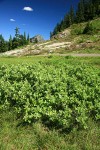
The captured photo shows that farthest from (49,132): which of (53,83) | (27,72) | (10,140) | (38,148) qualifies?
(27,72)

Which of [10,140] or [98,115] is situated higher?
[98,115]

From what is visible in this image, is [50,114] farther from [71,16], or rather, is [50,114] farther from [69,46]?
[71,16]

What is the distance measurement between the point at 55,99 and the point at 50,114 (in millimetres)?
613

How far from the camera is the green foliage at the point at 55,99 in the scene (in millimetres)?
6496

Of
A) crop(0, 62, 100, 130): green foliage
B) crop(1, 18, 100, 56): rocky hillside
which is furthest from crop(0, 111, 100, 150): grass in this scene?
crop(1, 18, 100, 56): rocky hillside

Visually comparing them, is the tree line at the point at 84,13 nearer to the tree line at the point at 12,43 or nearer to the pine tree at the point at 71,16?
the pine tree at the point at 71,16

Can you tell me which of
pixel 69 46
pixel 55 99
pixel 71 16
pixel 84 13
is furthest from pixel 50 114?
pixel 71 16

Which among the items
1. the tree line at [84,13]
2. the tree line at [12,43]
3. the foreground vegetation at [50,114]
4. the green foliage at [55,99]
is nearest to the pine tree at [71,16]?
the tree line at [84,13]

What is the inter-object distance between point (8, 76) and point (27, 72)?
0.75 m

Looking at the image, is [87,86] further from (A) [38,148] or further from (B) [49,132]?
(A) [38,148]

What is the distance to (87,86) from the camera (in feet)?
24.7

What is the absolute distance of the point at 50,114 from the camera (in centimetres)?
647

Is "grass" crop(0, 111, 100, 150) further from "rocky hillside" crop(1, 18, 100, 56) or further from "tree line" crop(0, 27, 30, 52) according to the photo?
"tree line" crop(0, 27, 30, 52)

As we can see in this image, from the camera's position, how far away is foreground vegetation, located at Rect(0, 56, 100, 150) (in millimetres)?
6160
